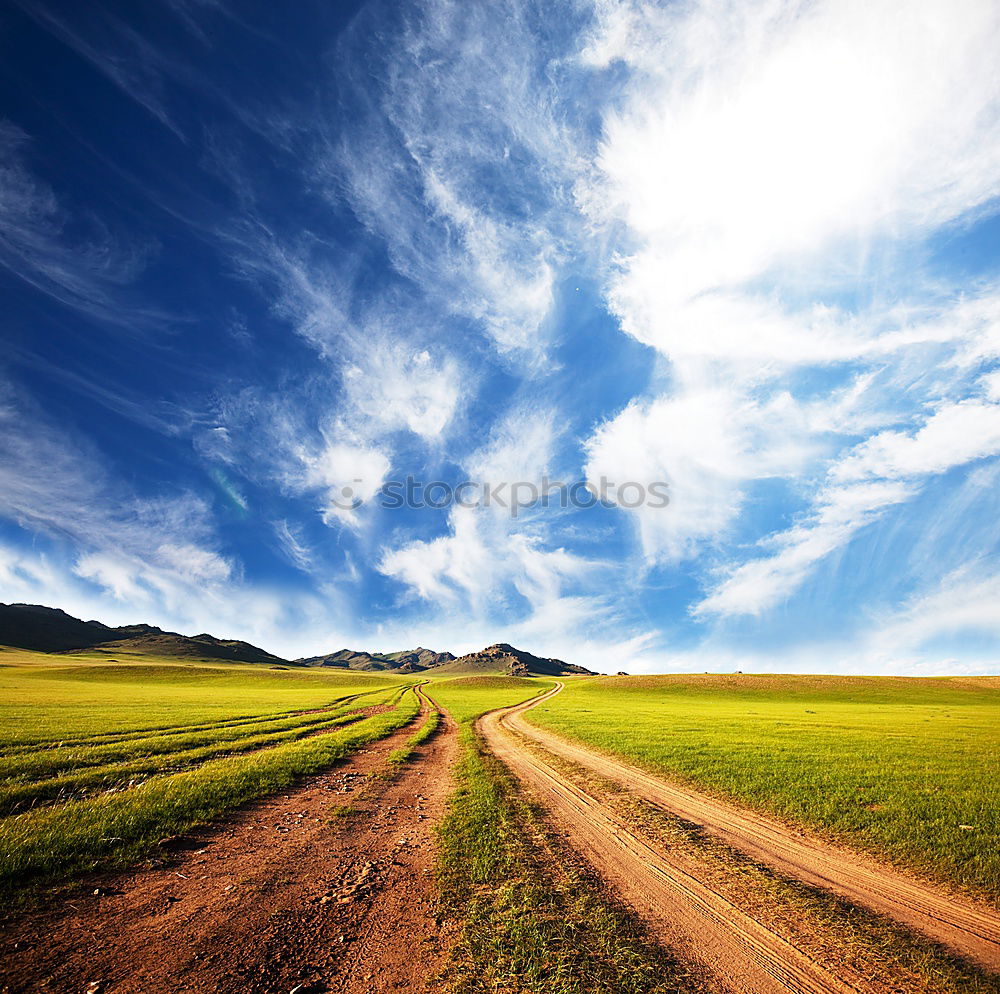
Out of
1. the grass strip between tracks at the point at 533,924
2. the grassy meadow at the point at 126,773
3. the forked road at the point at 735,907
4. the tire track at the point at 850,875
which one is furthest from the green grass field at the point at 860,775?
the grassy meadow at the point at 126,773

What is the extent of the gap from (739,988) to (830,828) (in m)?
9.30

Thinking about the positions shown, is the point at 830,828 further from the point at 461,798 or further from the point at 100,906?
the point at 100,906

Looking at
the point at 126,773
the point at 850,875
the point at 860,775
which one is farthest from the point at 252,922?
the point at 860,775

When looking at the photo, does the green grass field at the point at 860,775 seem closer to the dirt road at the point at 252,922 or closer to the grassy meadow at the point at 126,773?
the dirt road at the point at 252,922

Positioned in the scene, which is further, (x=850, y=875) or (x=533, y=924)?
(x=850, y=875)

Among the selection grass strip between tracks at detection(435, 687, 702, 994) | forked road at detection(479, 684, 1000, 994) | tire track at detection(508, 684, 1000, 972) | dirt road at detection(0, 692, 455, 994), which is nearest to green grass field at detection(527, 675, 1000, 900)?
tire track at detection(508, 684, 1000, 972)

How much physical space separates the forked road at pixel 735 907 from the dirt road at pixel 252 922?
402cm

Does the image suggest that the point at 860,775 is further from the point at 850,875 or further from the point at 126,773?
the point at 126,773

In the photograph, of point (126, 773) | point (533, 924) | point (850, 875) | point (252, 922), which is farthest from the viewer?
point (126, 773)

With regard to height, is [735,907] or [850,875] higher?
[735,907]

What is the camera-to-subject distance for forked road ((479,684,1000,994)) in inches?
249

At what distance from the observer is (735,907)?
795 cm

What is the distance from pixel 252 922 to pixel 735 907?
8.25 metres

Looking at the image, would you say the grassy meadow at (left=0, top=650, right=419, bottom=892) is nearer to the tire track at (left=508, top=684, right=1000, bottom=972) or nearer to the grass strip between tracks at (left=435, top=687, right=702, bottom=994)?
the grass strip between tracks at (left=435, top=687, right=702, bottom=994)
